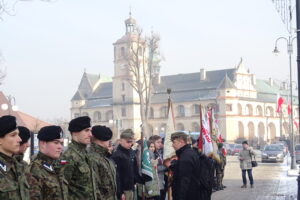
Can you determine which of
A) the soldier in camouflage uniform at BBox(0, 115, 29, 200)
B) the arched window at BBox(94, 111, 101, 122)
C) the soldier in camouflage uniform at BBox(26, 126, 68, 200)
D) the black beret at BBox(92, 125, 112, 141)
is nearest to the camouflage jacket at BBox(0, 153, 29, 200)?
the soldier in camouflage uniform at BBox(0, 115, 29, 200)

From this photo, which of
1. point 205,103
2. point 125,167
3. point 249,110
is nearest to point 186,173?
point 125,167

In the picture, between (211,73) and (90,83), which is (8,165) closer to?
(211,73)

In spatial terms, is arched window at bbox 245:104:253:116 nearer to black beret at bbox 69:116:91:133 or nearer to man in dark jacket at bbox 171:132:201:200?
man in dark jacket at bbox 171:132:201:200

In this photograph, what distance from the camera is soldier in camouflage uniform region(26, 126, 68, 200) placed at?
507cm

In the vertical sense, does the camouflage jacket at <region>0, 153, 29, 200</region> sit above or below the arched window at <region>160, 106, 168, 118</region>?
below

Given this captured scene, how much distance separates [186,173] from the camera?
815 centimetres

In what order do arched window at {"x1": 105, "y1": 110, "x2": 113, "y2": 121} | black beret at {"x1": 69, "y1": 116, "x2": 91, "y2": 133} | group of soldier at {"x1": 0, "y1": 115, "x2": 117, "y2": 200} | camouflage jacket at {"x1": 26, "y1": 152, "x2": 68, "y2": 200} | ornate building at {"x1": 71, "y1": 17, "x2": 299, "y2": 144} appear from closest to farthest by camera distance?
group of soldier at {"x1": 0, "y1": 115, "x2": 117, "y2": 200} → camouflage jacket at {"x1": 26, "y1": 152, "x2": 68, "y2": 200} → black beret at {"x1": 69, "y1": 116, "x2": 91, "y2": 133} → ornate building at {"x1": 71, "y1": 17, "x2": 299, "y2": 144} → arched window at {"x1": 105, "y1": 110, "x2": 113, "y2": 121}

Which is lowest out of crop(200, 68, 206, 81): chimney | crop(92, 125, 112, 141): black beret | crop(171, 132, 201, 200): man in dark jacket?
crop(171, 132, 201, 200): man in dark jacket

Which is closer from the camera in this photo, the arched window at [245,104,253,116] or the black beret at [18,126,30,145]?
the black beret at [18,126,30,145]

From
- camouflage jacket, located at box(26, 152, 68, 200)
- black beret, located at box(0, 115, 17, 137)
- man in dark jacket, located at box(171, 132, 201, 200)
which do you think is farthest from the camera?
man in dark jacket, located at box(171, 132, 201, 200)

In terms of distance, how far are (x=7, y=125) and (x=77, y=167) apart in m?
1.60

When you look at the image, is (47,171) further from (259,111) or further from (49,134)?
(259,111)

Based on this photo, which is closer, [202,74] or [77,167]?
[77,167]

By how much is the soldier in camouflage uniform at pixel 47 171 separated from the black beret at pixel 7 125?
67 cm
